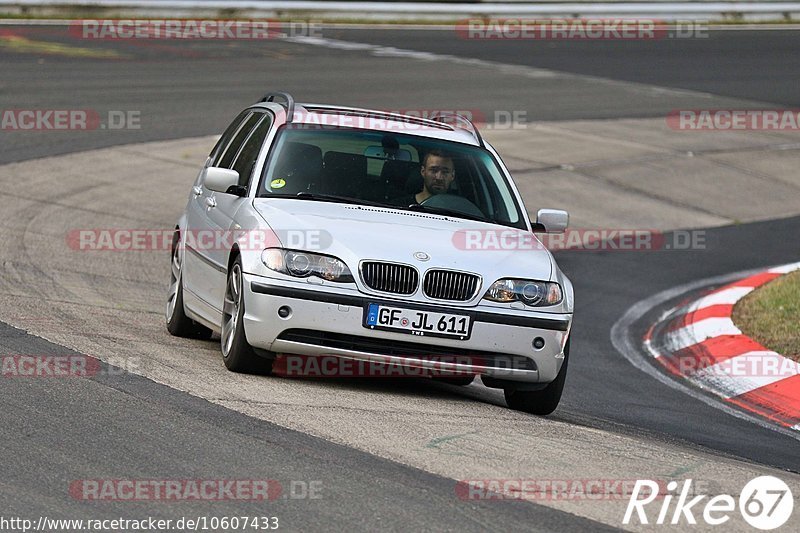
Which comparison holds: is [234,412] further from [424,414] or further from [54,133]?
[54,133]

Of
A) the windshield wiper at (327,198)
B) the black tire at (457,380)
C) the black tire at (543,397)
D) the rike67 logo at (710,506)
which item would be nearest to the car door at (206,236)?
the windshield wiper at (327,198)

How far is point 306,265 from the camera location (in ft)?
24.5

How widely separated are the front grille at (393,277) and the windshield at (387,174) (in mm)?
→ 889

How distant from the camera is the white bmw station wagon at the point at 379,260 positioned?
7.41 metres

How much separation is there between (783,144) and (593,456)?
1671cm

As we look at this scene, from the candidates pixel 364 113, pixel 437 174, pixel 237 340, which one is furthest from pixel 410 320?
pixel 364 113

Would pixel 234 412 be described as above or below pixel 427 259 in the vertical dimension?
below

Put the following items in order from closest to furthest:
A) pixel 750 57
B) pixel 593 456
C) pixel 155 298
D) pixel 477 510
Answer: pixel 477 510
pixel 593 456
pixel 155 298
pixel 750 57

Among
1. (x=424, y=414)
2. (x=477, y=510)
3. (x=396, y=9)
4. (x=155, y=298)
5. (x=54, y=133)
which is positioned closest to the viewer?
(x=477, y=510)

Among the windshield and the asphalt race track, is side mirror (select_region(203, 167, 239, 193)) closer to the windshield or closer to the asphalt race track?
the windshield

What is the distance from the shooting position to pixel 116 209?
14.6m

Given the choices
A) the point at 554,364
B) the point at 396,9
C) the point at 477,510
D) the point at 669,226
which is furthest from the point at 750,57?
the point at 477,510

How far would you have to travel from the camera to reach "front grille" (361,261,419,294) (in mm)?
7434

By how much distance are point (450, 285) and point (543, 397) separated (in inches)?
38.2
